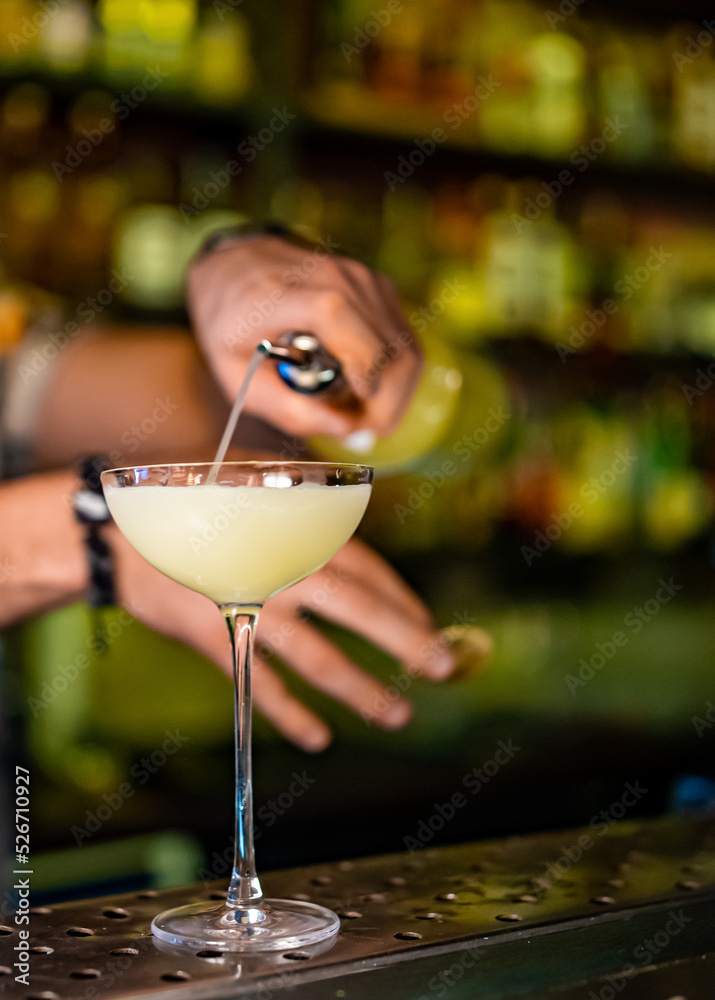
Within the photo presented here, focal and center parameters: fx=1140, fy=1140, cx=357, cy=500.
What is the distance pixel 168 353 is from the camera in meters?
1.96

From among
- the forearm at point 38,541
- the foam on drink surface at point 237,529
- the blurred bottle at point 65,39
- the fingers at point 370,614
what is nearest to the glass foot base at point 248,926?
the foam on drink surface at point 237,529

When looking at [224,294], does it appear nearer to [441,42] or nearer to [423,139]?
[423,139]

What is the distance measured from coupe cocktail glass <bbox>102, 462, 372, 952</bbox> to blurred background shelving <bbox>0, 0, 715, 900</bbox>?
4.34ft

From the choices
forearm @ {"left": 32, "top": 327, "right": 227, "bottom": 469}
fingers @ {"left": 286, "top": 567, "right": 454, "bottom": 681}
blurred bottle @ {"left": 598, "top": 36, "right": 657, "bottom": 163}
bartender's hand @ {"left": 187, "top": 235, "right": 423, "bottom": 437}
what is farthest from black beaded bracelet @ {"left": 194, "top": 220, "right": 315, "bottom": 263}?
blurred bottle @ {"left": 598, "top": 36, "right": 657, "bottom": 163}

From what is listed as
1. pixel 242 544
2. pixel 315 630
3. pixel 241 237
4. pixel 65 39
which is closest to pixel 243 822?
pixel 242 544

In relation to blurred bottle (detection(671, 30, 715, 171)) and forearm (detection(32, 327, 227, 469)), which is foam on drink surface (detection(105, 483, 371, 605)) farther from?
blurred bottle (detection(671, 30, 715, 171))

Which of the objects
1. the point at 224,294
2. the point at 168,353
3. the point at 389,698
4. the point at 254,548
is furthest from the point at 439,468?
the point at 254,548

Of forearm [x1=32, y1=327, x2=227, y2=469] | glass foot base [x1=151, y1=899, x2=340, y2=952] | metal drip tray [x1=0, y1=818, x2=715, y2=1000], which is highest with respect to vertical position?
forearm [x1=32, y1=327, x2=227, y2=469]

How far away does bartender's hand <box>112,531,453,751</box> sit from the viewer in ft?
3.99

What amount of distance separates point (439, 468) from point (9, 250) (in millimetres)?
1100

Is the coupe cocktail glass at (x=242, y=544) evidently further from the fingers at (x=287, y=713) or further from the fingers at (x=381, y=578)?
the fingers at (x=381, y=578)

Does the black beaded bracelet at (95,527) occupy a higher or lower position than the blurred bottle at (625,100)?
lower

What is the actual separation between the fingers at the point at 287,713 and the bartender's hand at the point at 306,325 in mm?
281

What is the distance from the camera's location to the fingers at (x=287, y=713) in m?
1.16
